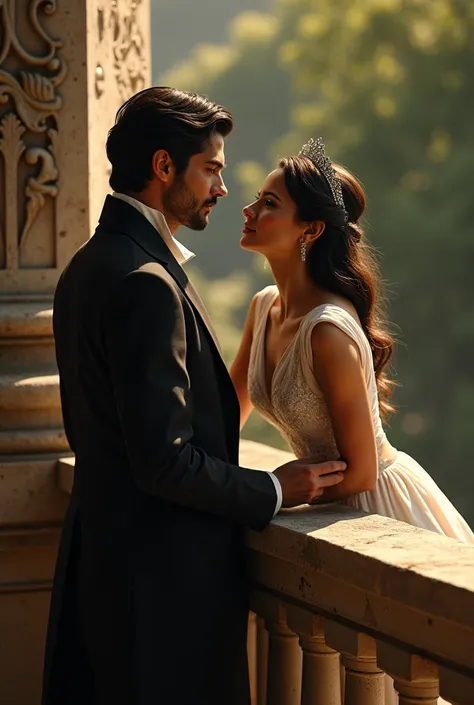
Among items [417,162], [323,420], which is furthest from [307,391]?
[417,162]

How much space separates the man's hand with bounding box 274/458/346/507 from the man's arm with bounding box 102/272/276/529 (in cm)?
13

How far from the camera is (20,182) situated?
3.37 metres

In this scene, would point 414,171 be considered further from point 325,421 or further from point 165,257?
point 165,257

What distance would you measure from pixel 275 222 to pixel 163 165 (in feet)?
2.05

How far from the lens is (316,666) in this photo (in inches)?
98.0

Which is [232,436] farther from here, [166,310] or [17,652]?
[17,652]

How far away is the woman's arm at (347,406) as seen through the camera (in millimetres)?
2820

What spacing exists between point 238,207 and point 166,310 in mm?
45677

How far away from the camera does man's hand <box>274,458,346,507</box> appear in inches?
102

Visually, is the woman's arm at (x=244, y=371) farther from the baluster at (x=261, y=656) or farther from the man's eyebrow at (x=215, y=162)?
the man's eyebrow at (x=215, y=162)

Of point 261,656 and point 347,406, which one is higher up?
point 347,406

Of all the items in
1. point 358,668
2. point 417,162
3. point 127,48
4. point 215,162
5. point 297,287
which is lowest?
point 358,668

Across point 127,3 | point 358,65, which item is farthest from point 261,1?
point 127,3

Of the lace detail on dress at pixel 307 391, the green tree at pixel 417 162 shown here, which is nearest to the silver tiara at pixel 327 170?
the lace detail on dress at pixel 307 391
